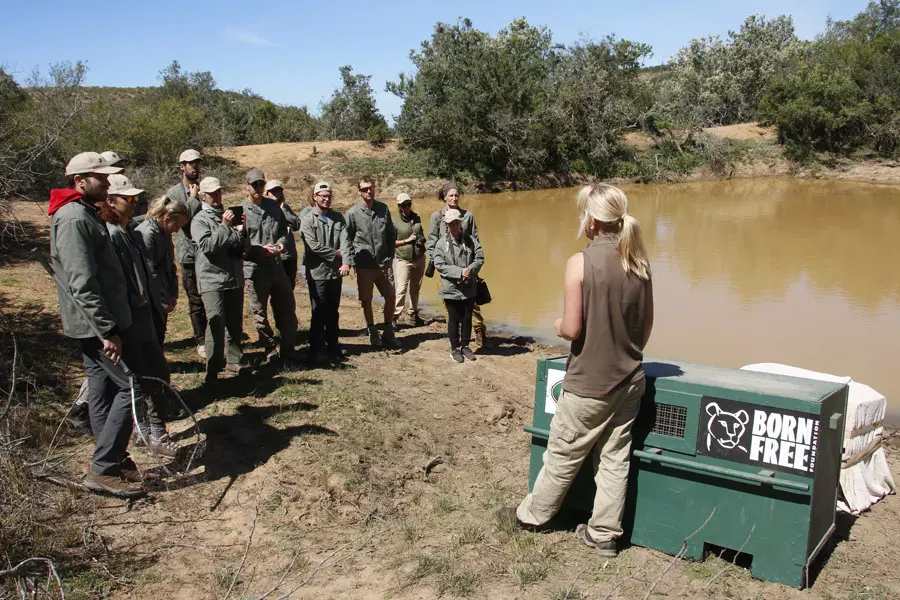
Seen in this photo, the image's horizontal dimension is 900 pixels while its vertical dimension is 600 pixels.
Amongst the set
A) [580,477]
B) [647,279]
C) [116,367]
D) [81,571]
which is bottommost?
[81,571]

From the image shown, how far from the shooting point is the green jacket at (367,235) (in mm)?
7824

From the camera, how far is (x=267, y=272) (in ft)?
22.7

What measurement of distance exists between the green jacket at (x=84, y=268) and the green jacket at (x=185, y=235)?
263 cm

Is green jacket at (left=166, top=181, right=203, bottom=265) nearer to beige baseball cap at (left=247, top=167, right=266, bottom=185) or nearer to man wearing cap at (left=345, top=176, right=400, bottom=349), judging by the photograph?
beige baseball cap at (left=247, top=167, right=266, bottom=185)

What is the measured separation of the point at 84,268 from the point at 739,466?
3.58m

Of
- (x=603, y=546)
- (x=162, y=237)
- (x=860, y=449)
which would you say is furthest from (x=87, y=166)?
(x=860, y=449)

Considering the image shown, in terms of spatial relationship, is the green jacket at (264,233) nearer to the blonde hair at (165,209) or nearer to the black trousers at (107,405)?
the blonde hair at (165,209)

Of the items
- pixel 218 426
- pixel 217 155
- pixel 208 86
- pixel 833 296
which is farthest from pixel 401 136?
pixel 218 426

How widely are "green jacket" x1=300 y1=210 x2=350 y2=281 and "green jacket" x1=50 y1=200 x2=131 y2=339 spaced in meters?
3.12

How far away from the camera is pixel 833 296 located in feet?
39.6

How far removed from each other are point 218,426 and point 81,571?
201 centimetres

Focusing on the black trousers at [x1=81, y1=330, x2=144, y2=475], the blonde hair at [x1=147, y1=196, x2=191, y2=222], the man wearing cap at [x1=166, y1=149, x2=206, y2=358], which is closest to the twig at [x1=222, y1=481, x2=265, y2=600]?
the black trousers at [x1=81, y1=330, x2=144, y2=475]

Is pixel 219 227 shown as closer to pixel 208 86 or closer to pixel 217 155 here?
pixel 217 155

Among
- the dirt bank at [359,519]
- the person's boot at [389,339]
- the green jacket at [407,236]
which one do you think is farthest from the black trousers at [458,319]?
the green jacket at [407,236]
